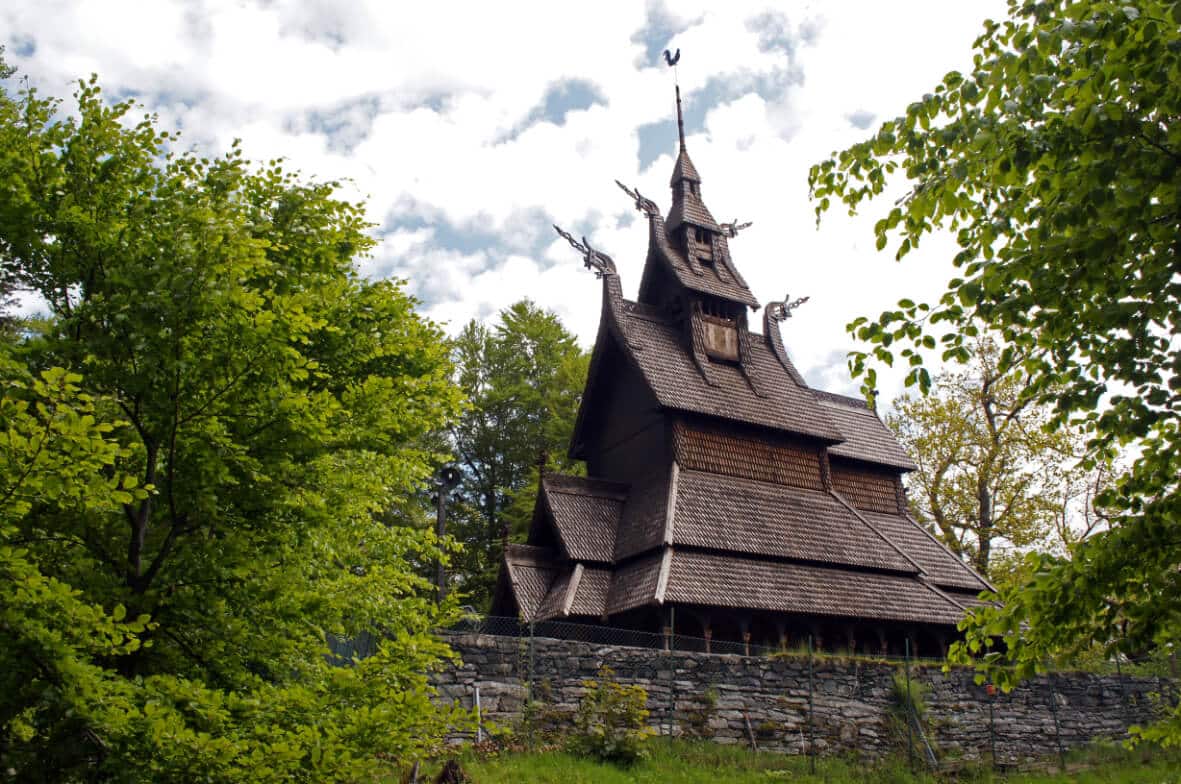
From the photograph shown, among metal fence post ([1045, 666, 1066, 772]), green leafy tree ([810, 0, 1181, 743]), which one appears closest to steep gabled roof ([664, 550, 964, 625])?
metal fence post ([1045, 666, 1066, 772])

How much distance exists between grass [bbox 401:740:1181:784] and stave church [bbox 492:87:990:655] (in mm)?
4301

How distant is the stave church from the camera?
65.9ft

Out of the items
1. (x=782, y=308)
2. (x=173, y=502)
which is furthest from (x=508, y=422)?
(x=173, y=502)

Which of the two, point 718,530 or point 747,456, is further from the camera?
point 747,456

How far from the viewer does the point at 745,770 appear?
45.4 feet

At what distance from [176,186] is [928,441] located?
33.3m

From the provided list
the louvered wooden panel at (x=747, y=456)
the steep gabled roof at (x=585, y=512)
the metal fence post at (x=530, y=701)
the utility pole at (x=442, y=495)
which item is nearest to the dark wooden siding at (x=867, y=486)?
the louvered wooden panel at (x=747, y=456)

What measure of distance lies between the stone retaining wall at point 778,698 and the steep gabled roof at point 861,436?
979 cm

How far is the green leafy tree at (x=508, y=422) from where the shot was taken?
3547 centimetres

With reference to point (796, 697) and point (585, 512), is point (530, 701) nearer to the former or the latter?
point (796, 697)

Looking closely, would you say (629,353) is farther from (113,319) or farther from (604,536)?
(113,319)

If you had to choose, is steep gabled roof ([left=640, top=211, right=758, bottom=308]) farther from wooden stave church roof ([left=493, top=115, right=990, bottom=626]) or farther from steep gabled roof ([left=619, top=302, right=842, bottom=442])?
steep gabled roof ([left=619, top=302, right=842, bottom=442])

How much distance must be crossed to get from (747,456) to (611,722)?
1153 centimetres

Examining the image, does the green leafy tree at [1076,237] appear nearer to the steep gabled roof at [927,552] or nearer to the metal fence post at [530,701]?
the metal fence post at [530,701]
